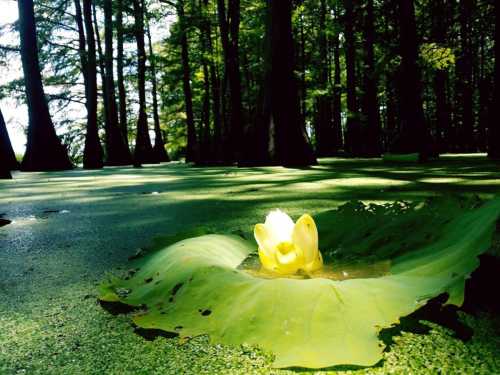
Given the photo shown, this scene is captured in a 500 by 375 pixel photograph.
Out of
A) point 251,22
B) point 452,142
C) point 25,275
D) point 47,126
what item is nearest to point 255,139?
point 47,126

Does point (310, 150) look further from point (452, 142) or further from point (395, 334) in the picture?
point (452, 142)

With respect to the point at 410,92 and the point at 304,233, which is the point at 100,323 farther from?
the point at 410,92

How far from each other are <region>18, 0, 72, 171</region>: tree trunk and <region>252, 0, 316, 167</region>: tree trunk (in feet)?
15.0

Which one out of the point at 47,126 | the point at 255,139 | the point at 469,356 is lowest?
the point at 469,356

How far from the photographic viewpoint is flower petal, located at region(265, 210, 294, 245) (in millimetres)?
745

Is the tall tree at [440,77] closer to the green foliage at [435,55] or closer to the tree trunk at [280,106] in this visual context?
the green foliage at [435,55]

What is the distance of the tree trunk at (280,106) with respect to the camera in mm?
6332

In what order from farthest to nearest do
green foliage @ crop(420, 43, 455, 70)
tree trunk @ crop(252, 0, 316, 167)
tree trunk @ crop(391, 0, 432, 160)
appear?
green foliage @ crop(420, 43, 455, 70), tree trunk @ crop(391, 0, 432, 160), tree trunk @ crop(252, 0, 316, 167)

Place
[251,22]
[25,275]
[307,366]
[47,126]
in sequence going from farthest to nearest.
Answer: [251,22], [47,126], [25,275], [307,366]

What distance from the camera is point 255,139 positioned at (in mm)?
6785

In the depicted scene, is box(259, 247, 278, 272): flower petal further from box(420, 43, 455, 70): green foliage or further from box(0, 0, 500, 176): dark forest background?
box(420, 43, 455, 70): green foliage

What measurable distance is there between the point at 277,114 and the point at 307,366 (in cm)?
618

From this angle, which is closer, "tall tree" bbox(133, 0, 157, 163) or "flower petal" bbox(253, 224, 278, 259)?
"flower petal" bbox(253, 224, 278, 259)

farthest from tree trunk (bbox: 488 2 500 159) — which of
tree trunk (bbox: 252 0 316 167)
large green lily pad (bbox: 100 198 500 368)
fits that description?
large green lily pad (bbox: 100 198 500 368)
